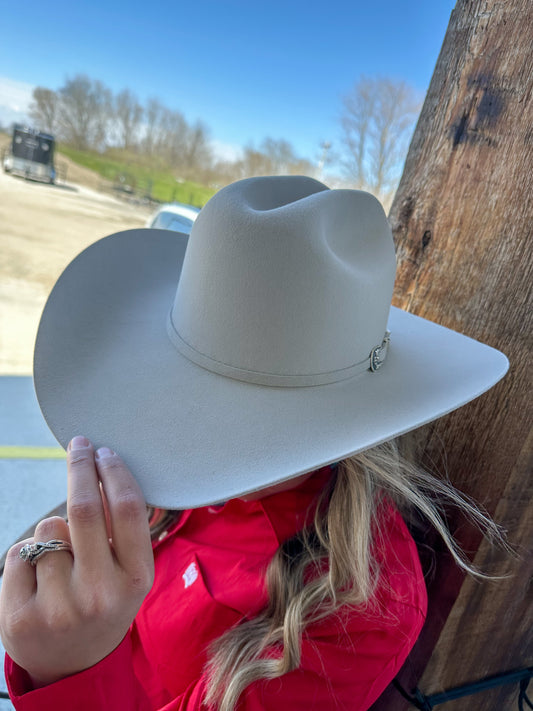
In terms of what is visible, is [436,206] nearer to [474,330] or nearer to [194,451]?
[474,330]

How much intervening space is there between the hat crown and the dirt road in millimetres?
2429

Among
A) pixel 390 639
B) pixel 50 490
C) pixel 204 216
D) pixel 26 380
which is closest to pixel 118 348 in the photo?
pixel 204 216

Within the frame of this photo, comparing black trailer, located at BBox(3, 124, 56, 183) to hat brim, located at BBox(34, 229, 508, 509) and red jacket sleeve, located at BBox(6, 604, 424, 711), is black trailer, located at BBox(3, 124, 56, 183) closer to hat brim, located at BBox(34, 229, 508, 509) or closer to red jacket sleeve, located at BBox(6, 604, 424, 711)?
hat brim, located at BBox(34, 229, 508, 509)

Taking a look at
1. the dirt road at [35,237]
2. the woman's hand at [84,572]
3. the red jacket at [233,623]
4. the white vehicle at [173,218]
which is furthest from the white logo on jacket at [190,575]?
the white vehicle at [173,218]

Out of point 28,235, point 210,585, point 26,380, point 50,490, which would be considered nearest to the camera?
point 210,585

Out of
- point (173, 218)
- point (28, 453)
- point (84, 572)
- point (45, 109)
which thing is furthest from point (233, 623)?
point (45, 109)

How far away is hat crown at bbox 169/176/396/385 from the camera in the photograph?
0.56 metres

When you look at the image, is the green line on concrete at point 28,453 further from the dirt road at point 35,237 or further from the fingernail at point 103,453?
the fingernail at point 103,453

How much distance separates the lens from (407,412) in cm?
59

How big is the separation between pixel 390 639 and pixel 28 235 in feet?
39.6

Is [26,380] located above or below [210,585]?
below

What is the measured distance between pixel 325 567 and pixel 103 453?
1.33 ft

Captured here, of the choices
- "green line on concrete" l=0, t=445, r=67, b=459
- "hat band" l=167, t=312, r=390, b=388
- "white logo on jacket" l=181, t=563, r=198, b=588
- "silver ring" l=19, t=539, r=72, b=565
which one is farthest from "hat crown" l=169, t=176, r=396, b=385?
"green line on concrete" l=0, t=445, r=67, b=459

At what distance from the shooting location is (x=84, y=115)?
28703 mm
